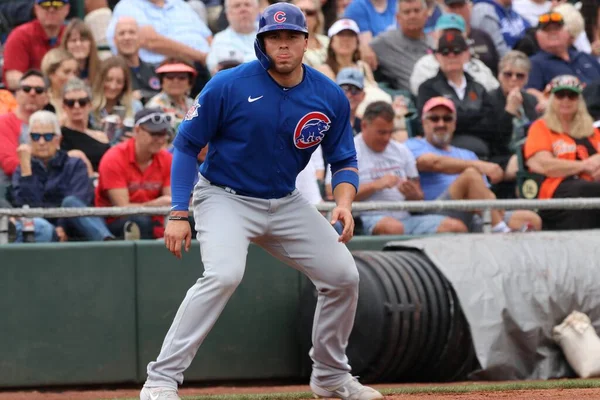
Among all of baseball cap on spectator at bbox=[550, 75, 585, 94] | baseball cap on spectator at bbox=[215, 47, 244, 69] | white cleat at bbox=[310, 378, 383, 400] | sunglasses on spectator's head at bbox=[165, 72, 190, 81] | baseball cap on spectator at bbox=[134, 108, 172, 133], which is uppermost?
baseball cap on spectator at bbox=[215, 47, 244, 69]

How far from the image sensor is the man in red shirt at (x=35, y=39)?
9.98m

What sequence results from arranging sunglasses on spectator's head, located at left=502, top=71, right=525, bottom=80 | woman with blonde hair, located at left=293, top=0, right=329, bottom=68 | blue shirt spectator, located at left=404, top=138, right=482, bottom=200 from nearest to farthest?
1. blue shirt spectator, located at left=404, top=138, right=482, bottom=200
2. woman with blonde hair, located at left=293, top=0, right=329, bottom=68
3. sunglasses on spectator's head, located at left=502, top=71, right=525, bottom=80

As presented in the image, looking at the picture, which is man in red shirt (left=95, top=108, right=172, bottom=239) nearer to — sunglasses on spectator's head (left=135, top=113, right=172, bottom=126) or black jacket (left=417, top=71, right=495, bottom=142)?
sunglasses on spectator's head (left=135, top=113, right=172, bottom=126)

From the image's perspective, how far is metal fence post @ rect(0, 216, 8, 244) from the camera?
7703 mm

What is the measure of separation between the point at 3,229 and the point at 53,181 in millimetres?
506

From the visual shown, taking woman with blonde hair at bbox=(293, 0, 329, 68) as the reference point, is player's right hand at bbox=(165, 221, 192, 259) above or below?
below

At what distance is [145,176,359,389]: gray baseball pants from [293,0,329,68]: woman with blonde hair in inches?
202

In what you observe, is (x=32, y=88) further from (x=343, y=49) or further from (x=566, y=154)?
(x=566, y=154)

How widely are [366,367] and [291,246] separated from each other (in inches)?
101

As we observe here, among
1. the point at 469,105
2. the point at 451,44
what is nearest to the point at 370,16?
the point at 451,44

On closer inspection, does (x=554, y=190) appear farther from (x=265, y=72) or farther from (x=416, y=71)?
(x=265, y=72)

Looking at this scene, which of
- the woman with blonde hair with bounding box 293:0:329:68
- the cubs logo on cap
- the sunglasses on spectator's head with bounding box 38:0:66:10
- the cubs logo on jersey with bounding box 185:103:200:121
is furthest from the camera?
the woman with blonde hair with bounding box 293:0:329:68

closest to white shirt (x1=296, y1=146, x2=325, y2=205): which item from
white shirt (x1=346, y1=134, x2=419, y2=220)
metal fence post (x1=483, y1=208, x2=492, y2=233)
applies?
white shirt (x1=346, y1=134, x2=419, y2=220)

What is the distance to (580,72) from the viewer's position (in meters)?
11.6
